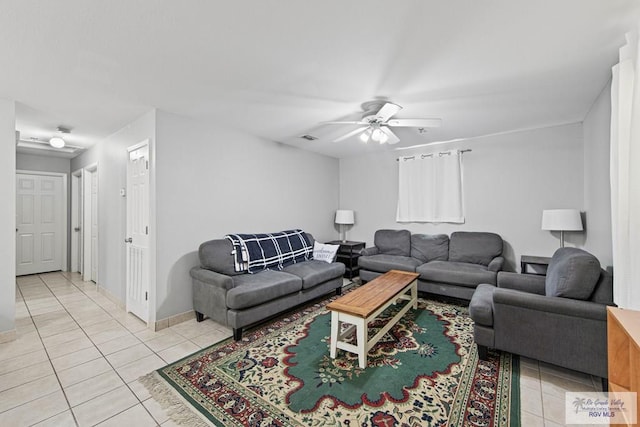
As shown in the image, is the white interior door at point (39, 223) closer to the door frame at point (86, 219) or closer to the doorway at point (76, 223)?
the doorway at point (76, 223)

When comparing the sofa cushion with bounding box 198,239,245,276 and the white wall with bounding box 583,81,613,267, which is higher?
the white wall with bounding box 583,81,613,267

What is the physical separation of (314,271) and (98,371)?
2256mm

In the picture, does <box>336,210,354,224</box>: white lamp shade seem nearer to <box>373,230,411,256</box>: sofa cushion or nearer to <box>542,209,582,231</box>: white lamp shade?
<box>373,230,411,256</box>: sofa cushion

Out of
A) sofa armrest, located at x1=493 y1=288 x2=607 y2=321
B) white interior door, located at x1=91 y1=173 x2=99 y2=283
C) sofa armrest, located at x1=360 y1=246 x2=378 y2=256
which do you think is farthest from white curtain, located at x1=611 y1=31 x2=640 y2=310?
white interior door, located at x1=91 y1=173 x2=99 y2=283

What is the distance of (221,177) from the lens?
3.62 m

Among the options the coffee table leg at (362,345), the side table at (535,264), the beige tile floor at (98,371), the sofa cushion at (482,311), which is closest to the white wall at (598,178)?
the side table at (535,264)

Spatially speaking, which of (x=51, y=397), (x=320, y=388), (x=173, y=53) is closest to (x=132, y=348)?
(x=51, y=397)

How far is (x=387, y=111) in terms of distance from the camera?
8.80 ft

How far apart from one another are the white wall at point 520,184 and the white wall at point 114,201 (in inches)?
172

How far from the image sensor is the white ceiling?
5.08 ft

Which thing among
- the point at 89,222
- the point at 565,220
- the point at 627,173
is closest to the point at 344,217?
the point at 565,220

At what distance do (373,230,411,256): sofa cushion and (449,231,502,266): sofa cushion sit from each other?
0.70 m

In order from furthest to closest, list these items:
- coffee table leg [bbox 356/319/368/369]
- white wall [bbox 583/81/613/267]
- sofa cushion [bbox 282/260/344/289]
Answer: sofa cushion [bbox 282/260/344/289] → white wall [bbox 583/81/613/267] → coffee table leg [bbox 356/319/368/369]

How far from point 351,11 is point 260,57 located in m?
0.77
